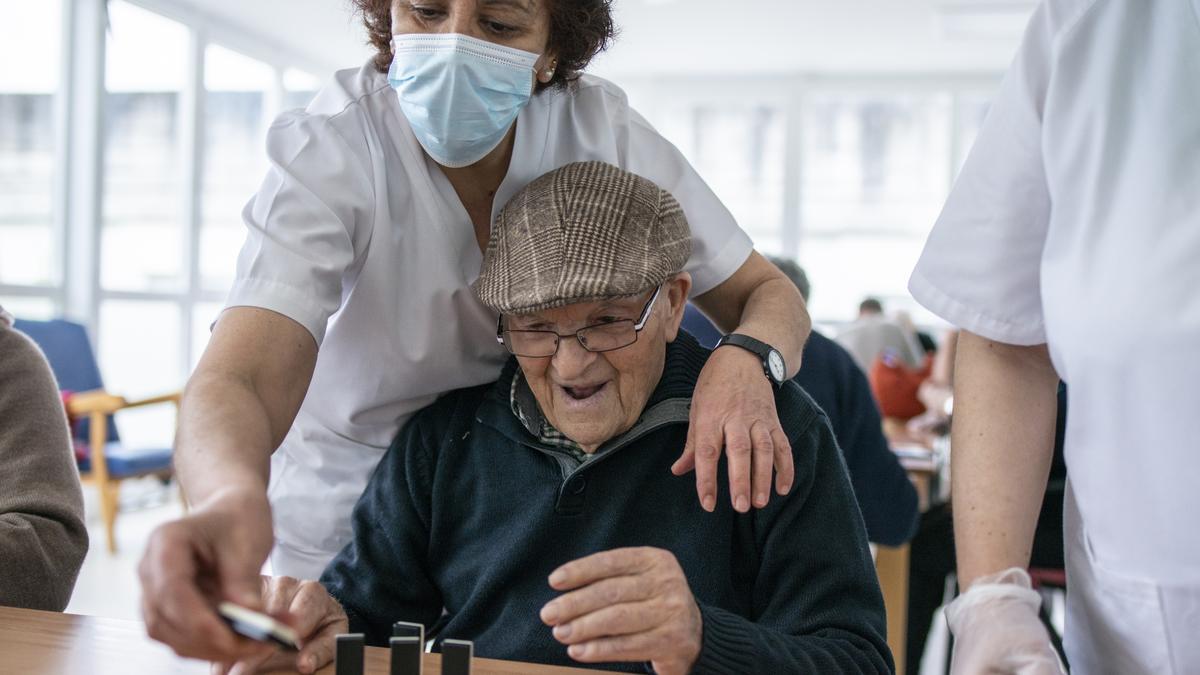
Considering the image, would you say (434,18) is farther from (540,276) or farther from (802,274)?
(802,274)

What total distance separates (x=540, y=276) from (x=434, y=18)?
374 mm

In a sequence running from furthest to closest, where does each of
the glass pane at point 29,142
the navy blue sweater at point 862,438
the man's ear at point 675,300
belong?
the glass pane at point 29,142
the navy blue sweater at point 862,438
the man's ear at point 675,300

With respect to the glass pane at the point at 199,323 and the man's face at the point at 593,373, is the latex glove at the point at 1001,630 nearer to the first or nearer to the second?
the man's face at the point at 593,373

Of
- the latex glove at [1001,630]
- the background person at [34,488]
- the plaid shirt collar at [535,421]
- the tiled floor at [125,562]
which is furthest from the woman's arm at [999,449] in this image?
the tiled floor at [125,562]

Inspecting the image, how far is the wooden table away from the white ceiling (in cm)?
686

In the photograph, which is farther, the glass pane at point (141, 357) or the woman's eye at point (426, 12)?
the glass pane at point (141, 357)

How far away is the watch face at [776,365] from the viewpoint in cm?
140

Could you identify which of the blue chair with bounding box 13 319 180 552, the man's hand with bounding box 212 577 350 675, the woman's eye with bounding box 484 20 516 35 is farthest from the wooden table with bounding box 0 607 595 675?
the blue chair with bounding box 13 319 180 552

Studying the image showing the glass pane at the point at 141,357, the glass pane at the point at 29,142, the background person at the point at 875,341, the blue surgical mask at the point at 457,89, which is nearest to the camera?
the blue surgical mask at the point at 457,89

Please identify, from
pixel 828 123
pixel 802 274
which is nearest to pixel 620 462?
pixel 802 274

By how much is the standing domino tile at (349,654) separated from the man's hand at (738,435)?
0.40m

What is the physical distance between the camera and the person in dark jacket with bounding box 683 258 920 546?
2.62 meters

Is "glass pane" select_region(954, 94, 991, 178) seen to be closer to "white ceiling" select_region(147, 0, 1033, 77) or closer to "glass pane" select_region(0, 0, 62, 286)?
"white ceiling" select_region(147, 0, 1033, 77)

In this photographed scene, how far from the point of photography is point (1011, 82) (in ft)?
3.51
